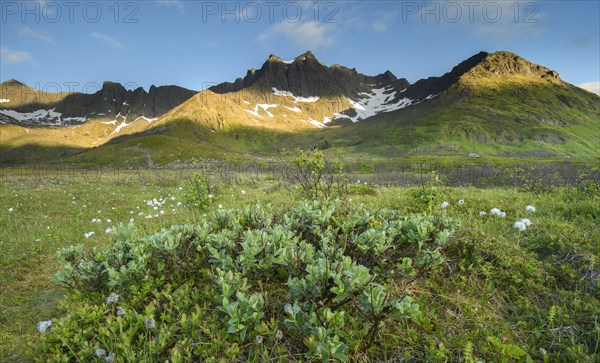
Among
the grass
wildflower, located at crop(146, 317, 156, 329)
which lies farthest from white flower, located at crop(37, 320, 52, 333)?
wildflower, located at crop(146, 317, 156, 329)

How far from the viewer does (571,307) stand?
3.60 m

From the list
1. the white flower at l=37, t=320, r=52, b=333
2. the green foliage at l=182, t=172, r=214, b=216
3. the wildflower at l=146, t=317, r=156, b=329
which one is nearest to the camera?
the wildflower at l=146, t=317, r=156, b=329

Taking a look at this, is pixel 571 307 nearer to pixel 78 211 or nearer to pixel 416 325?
pixel 416 325

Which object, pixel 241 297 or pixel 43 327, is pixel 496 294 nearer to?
pixel 241 297

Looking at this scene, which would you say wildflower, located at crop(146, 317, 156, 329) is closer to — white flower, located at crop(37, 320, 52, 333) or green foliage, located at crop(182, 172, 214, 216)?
white flower, located at crop(37, 320, 52, 333)

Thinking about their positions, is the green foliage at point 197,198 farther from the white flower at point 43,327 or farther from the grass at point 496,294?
the white flower at point 43,327

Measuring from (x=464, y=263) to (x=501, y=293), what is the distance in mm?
642

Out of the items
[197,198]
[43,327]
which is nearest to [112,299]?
[43,327]

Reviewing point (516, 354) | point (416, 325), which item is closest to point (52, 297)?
point (416, 325)

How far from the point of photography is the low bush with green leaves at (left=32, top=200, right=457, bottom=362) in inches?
110

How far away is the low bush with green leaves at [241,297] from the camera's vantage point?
2.80m

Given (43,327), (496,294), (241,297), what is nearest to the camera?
(241,297)

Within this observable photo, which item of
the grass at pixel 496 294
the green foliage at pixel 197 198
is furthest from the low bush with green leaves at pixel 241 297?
the green foliage at pixel 197 198

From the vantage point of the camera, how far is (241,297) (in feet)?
9.41
